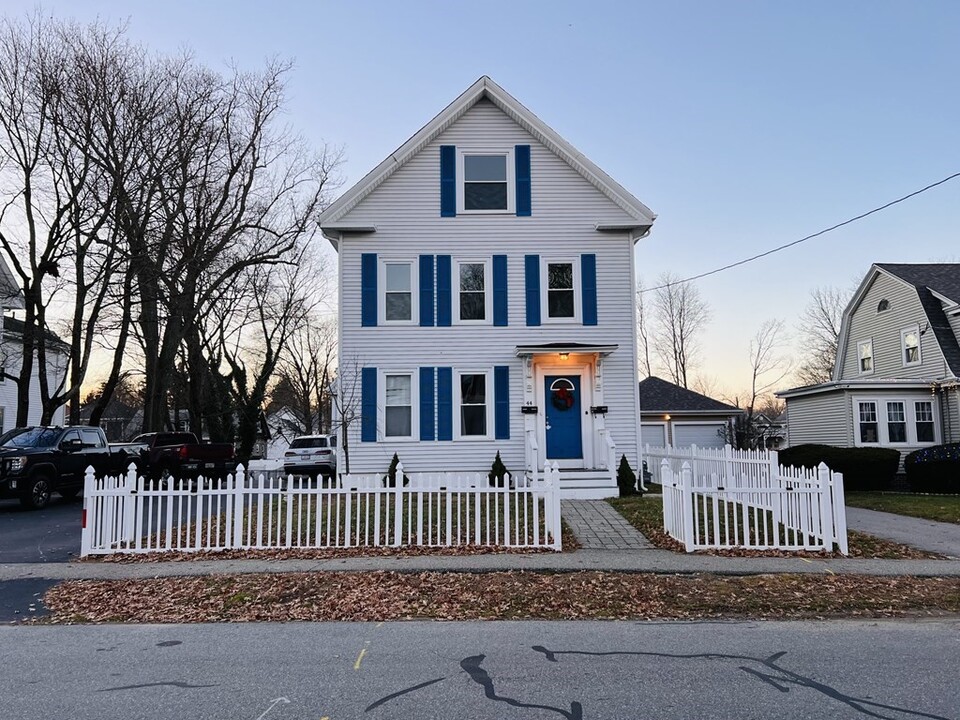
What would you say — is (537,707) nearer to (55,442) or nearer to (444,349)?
(444,349)

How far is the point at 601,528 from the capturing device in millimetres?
11609

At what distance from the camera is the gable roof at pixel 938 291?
81.0ft

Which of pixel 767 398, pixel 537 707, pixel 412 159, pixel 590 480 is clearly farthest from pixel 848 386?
pixel 767 398

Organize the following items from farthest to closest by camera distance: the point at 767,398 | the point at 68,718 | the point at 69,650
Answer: the point at 767,398 → the point at 69,650 → the point at 68,718

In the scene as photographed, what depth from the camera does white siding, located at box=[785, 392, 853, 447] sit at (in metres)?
24.0

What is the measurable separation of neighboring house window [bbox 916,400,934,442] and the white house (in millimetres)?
12545

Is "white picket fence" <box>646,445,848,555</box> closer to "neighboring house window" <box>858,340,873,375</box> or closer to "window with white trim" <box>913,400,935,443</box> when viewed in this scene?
"window with white trim" <box>913,400,935,443</box>

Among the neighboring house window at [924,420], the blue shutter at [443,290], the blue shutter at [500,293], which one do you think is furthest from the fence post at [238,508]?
the neighboring house window at [924,420]

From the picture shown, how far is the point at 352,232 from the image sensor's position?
1752 centimetres

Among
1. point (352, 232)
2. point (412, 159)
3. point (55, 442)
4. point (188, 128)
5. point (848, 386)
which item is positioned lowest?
point (55, 442)

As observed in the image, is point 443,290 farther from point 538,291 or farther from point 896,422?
point 896,422

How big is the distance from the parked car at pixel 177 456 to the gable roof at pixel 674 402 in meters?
18.8

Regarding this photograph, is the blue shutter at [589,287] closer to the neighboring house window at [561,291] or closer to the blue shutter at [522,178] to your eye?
the neighboring house window at [561,291]

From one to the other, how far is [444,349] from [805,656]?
12.4 metres
